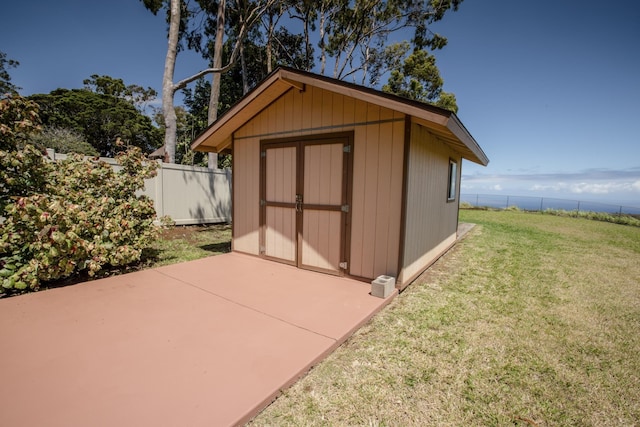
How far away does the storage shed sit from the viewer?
144 inches

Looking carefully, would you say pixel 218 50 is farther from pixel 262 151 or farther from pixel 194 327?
pixel 194 327

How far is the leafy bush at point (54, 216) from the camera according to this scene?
3.22 metres

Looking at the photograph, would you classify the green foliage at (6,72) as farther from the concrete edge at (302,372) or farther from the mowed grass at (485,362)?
the mowed grass at (485,362)

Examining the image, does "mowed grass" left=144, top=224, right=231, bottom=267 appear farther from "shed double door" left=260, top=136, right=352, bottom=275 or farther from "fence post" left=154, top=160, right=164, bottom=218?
"shed double door" left=260, top=136, right=352, bottom=275

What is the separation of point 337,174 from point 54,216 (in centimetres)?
345

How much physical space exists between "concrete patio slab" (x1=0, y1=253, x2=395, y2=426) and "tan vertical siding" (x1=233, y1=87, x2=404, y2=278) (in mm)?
534

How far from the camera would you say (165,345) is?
2305mm

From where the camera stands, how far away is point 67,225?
3350 mm

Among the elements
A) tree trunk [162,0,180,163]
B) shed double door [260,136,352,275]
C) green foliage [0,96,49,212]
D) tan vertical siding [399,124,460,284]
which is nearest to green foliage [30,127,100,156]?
tree trunk [162,0,180,163]

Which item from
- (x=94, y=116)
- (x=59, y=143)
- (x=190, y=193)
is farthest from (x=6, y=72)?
(x=190, y=193)

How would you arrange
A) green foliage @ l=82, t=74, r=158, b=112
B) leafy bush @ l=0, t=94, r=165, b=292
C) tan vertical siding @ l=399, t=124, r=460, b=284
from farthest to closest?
green foliage @ l=82, t=74, r=158, b=112, tan vertical siding @ l=399, t=124, r=460, b=284, leafy bush @ l=0, t=94, r=165, b=292

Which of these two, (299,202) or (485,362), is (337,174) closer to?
(299,202)

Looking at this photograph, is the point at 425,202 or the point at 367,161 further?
the point at 425,202

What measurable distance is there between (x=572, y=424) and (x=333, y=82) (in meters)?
3.79
